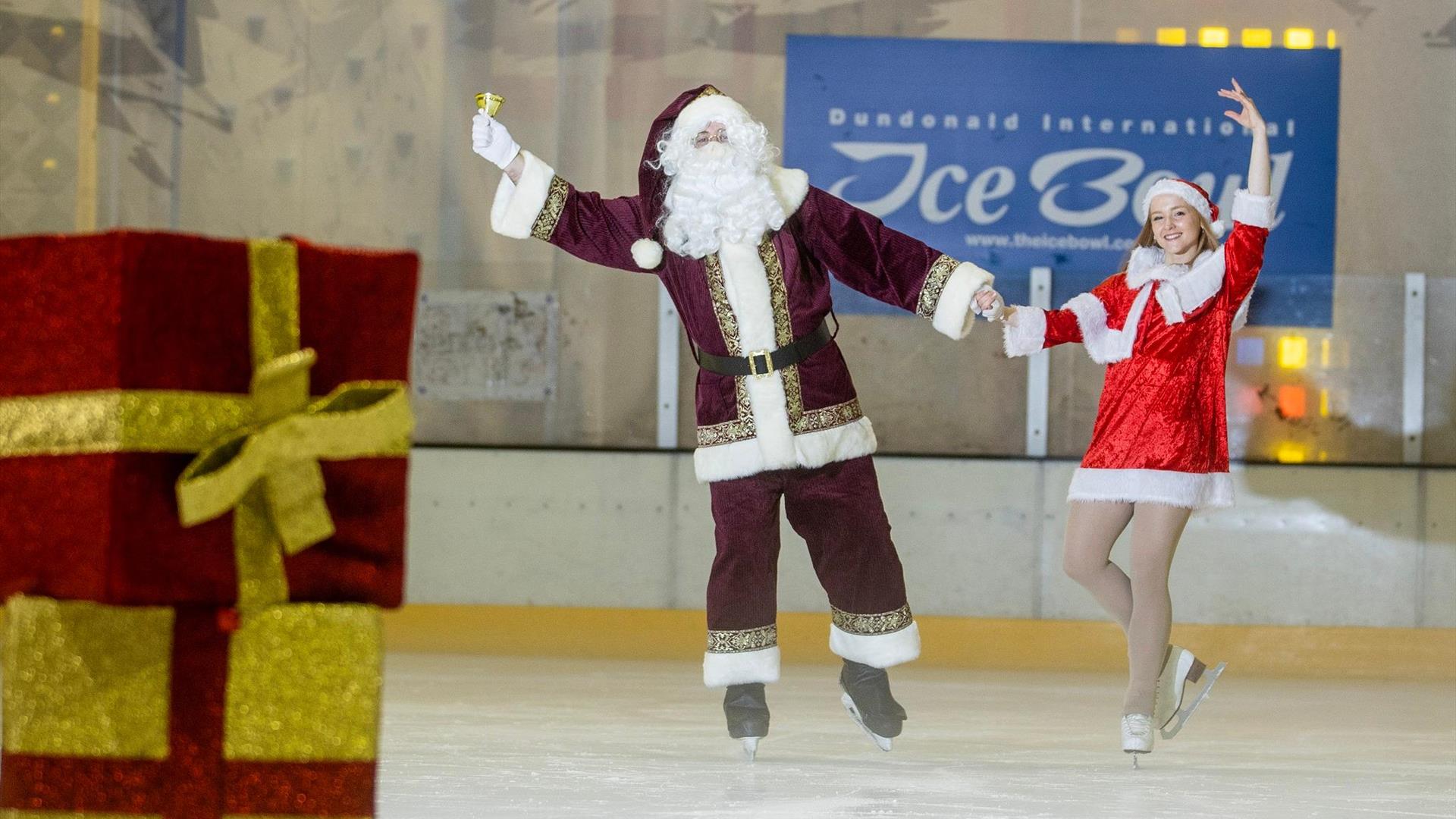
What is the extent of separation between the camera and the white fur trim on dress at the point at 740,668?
295 centimetres

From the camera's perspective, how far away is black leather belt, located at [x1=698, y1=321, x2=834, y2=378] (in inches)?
113

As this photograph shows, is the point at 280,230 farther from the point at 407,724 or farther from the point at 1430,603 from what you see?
the point at 1430,603

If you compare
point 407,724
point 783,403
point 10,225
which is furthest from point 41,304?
point 10,225

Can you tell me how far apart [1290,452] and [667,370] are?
7.26 feet

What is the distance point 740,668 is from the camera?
295cm

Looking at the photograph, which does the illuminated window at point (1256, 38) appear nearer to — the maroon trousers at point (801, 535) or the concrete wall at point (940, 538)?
the concrete wall at point (940, 538)

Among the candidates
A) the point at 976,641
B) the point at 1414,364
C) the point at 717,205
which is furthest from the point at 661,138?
the point at 1414,364

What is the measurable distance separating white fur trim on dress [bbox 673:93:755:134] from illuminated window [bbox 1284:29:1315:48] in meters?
3.12

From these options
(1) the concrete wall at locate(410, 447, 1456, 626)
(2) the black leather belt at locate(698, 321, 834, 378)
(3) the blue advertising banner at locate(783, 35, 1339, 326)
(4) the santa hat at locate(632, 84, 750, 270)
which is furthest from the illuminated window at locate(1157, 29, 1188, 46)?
(2) the black leather belt at locate(698, 321, 834, 378)

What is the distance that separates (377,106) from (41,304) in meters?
4.80

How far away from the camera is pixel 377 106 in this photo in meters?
5.51

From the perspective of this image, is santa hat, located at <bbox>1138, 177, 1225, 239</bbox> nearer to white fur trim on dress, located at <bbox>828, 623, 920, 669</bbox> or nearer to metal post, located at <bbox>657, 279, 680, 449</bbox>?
white fur trim on dress, located at <bbox>828, 623, 920, 669</bbox>

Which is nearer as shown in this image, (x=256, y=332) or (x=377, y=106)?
(x=256, y=332)

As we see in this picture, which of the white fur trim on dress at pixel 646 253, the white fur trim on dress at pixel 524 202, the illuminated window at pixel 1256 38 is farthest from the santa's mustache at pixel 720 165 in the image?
the illuminated window at pixel 1256 38
